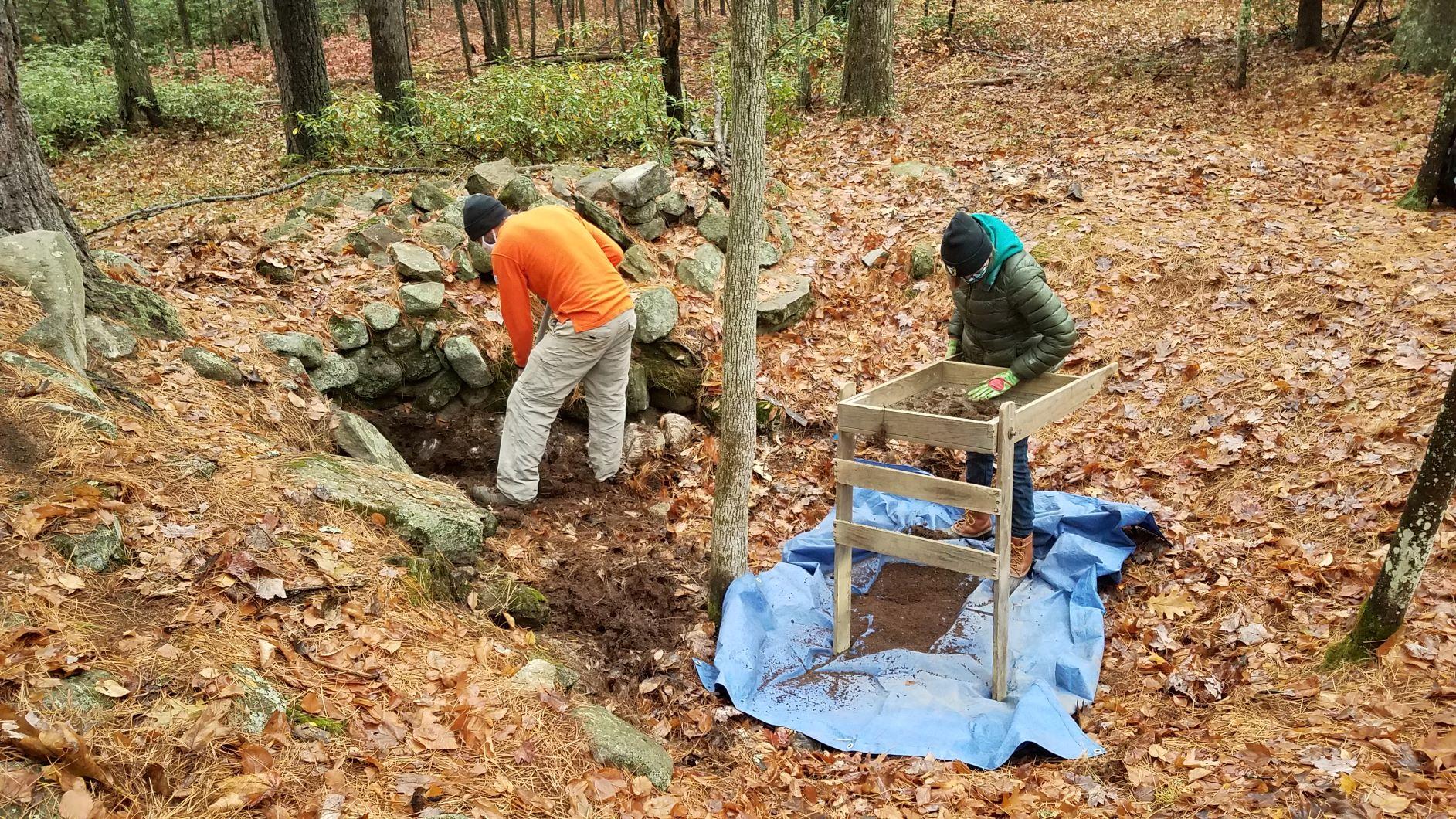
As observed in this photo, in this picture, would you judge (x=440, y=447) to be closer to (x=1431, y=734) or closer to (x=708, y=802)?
(x=708, y=802)

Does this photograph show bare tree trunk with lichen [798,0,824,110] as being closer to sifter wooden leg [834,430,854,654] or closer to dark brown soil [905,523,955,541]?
dark brown soil [905,523,955,541]

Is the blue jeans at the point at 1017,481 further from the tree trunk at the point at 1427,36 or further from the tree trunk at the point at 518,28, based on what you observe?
the tree trunk at the point at 518,28

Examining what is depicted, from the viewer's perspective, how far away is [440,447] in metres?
6.08

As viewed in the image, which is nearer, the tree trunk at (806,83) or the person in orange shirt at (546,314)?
the person in orange shirt at (546,314)

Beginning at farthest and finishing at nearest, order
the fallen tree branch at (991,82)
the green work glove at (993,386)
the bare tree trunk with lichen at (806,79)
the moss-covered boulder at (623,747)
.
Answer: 1. the fallen tree branch at (991,82)
2. the bare tree trunk with lichen at (806,79)
3. the green work glove at (993,386)
4. the moss-covered boulder at (623,747)

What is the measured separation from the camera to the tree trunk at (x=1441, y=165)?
23.2ft

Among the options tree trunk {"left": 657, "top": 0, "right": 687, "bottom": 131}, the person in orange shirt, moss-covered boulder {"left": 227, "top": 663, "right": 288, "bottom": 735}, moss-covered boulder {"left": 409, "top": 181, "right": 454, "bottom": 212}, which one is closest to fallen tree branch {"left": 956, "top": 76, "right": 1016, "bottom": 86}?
tree trunk {"left": 657, "top": 0, "right": 687, "bottom": 131}

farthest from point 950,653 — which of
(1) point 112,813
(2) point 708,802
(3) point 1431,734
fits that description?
(1) point 112,813

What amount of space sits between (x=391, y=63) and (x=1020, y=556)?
9.41 m

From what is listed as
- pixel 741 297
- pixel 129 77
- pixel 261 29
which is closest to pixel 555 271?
pixel 741 297

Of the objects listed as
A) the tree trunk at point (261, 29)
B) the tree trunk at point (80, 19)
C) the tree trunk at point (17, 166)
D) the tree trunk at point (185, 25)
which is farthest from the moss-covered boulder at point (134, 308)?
the tree trunk at point (185, 25)

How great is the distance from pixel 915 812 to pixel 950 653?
117 centimetres

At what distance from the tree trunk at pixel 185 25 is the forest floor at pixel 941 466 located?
684 inches

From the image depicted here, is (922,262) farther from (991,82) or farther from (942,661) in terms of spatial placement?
(991,82)
